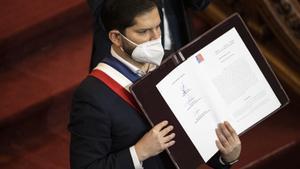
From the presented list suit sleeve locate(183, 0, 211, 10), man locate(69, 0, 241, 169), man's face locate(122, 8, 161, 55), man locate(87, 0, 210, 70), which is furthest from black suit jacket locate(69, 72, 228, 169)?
suit sleeve locate(183, 0, 211, 10)

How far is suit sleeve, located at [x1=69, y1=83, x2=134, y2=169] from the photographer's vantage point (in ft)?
4.00

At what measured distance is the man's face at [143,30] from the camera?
1241 mm

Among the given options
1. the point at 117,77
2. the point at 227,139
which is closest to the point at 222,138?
the point at 227,139

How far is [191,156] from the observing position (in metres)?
1.30

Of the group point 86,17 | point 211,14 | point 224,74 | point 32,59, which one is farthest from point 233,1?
point 224,74

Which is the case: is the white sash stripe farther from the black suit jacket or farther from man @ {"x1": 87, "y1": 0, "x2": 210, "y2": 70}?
man @ {"x1": 87, "y1": 0, "x2": 210, "y2": 70}

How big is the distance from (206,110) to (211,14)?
1.19 metres

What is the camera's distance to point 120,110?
123cm

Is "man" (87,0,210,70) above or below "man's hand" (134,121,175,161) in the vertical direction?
above

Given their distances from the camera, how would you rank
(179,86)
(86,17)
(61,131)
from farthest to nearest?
(86,17) < (61,131) < (179,86)

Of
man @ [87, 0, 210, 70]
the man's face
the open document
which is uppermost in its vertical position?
the man's face

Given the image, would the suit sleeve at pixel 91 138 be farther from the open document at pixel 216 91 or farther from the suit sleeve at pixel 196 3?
the suit sleeve at pixel 196 3

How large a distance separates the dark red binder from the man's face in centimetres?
7

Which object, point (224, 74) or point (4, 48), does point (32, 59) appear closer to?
point (4, 48)
